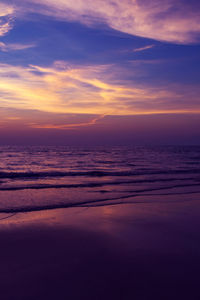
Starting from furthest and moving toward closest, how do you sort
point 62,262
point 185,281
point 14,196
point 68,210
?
point 14,196, point 68,210, point 62,262, point 185,281

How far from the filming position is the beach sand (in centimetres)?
401

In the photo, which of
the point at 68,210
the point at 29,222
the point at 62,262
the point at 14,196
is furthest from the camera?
the point at 14,196

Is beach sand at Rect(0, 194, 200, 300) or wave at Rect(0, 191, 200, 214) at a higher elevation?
beach sand at Rect(0, 194, 200, 300)

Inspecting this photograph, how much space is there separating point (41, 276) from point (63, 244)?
63.1 inches

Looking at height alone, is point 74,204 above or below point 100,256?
below

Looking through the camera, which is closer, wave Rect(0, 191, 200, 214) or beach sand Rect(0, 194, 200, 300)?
beach sand Rect(0, 194, 200, 300)

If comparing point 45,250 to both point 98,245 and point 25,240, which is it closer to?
point 25,240

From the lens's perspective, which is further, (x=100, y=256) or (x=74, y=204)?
(x=74, y=204)

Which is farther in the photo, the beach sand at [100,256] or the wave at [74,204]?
the wave at [74,204]

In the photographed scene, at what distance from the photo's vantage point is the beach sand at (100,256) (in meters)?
4.01

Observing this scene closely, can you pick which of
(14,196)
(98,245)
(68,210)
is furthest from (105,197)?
(98,245)

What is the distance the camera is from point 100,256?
211 inches

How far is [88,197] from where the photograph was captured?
476 inches

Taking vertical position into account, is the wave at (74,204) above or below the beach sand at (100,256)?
below
